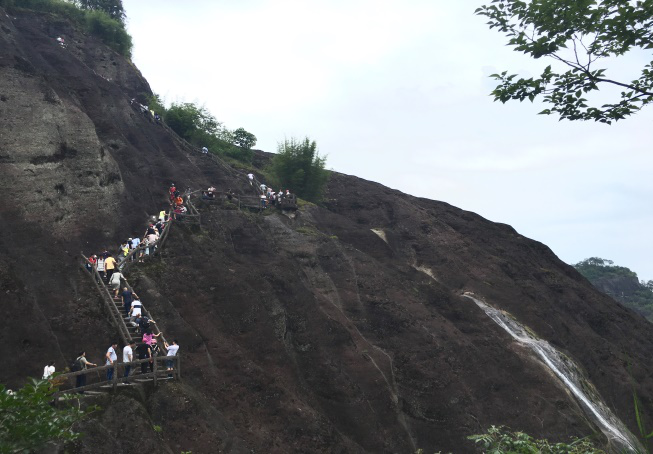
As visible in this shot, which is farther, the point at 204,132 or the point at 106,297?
the point at 204,132

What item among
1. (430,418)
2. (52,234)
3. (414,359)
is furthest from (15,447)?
(414,359)

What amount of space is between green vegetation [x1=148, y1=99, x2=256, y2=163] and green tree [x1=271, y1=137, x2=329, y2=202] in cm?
915

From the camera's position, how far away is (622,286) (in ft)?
432

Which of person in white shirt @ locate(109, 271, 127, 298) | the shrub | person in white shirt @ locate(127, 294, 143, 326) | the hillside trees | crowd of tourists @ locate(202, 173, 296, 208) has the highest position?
the shrub

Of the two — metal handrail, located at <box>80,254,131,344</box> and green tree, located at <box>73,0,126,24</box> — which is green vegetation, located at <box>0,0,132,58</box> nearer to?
green tree, located at <box>73,0,126,24</box>

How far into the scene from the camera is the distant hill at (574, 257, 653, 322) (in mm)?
123650

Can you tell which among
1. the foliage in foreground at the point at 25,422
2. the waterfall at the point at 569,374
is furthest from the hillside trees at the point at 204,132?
the foliage in foreground at the point at 25,422

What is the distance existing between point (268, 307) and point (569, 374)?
2199cm

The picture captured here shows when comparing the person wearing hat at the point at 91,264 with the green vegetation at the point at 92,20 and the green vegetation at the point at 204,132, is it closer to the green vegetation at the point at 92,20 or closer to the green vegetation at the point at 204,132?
the green vegetation at the point at 204,132

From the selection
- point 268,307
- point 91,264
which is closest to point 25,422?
point 91,264

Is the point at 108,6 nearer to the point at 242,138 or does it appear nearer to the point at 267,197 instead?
the point at 242,138

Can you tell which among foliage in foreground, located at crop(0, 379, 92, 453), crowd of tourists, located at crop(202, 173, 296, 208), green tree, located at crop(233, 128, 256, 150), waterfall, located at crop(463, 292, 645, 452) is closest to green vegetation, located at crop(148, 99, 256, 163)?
green tree, located at crop(233, 128, 256, 150)

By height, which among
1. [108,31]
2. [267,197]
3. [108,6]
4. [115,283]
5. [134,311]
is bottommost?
[134,311]

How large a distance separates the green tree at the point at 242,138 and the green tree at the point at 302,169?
39.7 ft
